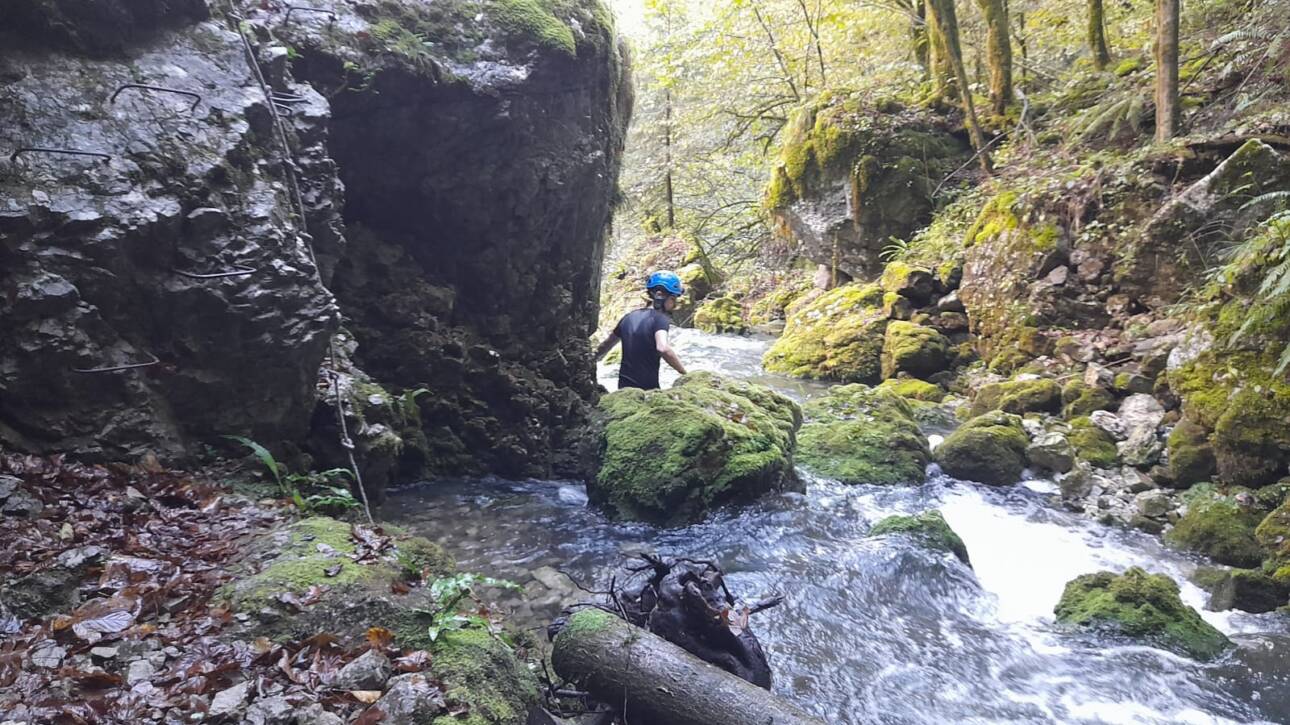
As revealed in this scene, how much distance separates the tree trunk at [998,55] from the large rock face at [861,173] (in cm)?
120

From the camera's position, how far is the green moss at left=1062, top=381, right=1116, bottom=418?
29.6 feet

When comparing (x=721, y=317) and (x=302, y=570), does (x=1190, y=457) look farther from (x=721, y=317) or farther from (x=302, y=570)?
(x=721, y=317)

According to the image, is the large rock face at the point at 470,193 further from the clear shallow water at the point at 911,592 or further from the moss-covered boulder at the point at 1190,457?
the moss-covered boulder at the point at 1190,457

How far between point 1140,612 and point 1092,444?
386 cm

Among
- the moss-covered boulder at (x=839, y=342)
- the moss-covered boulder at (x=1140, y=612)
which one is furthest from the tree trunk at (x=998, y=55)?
the moss-covered boulder at (x=1140, y=612)

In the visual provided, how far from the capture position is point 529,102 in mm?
7020

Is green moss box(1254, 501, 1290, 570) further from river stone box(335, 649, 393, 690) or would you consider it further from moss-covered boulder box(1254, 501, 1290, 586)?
river stone box(335, 649, 393, 690)

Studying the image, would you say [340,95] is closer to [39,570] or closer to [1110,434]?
[39,570]

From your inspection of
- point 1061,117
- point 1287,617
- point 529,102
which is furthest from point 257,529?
point 1061,117

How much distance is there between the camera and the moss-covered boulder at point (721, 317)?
66.4ft

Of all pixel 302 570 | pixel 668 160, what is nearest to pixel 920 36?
pixel 668 160

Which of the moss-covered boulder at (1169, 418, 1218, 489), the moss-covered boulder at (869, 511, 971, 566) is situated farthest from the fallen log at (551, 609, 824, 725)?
the moss-covered boulder at (1169, 418, 1218, 489)

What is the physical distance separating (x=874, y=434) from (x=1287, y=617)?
423cm

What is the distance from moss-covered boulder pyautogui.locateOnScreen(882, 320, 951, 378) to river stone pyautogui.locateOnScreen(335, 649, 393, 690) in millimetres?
11330
